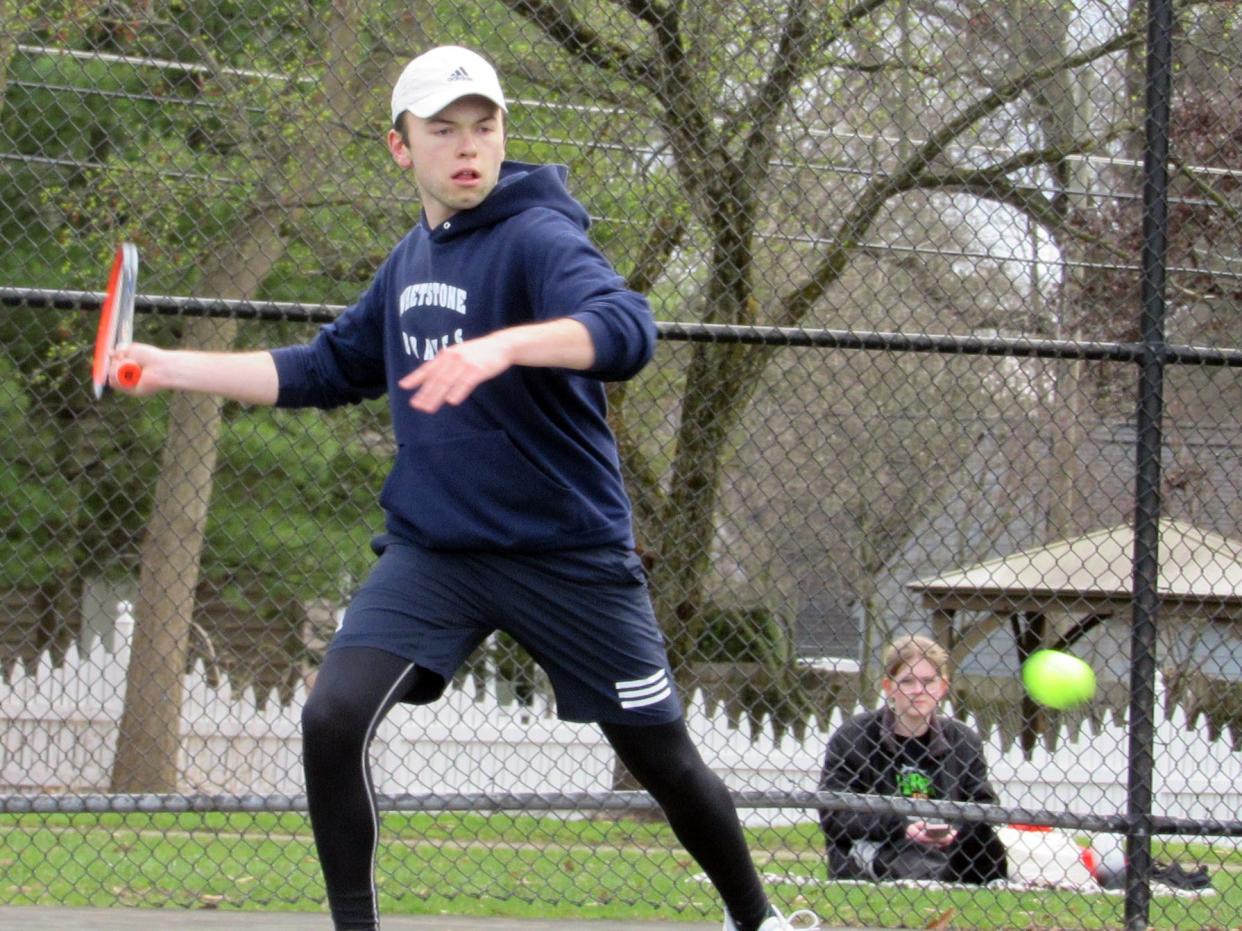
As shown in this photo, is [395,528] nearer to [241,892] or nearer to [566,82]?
[241,892]

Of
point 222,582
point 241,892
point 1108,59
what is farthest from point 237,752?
point 1108,59

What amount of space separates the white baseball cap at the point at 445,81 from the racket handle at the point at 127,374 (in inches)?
27.7

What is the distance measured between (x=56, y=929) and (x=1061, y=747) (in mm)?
6325

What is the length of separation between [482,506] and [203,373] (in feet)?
1.85

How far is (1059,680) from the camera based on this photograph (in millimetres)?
6109

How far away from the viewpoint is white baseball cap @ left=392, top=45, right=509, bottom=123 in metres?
2.93

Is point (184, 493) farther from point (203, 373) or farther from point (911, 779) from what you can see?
point (203, 373)

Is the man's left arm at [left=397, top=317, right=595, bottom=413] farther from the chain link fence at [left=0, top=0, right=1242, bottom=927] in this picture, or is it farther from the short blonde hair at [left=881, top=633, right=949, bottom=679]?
the short blonde hair at [left=881, top=633, right=949, bottom=679]

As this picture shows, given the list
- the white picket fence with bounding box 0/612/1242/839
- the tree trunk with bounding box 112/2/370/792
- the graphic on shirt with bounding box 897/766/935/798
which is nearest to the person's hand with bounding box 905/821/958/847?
the graphic on shirt with bounding box 897/766/935/798

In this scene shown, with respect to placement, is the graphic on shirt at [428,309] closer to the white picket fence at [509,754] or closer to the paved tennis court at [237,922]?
the paved tennis court at [237,922]

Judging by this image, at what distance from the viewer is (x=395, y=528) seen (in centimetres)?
310

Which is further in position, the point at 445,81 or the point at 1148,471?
the point at 1148,471


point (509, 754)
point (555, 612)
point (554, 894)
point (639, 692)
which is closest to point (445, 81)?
point (555, 612)

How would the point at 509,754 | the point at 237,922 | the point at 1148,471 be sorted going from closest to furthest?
the point at 237,922
the point at 1148,471
the point at 509,754
